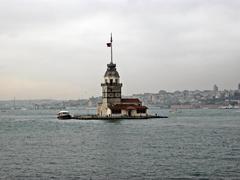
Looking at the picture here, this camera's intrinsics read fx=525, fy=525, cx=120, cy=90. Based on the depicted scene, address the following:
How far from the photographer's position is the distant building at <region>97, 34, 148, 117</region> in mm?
114812

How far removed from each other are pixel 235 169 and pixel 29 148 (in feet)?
79.2

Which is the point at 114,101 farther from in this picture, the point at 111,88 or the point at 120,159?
the point at 120,159

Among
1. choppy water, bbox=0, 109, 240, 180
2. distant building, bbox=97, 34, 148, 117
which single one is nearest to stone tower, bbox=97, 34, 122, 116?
distant building, bbox=97, 34, 148, 117

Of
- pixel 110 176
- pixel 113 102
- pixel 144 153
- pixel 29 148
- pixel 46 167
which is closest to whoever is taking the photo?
pixel 110 176

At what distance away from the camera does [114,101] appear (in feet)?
385

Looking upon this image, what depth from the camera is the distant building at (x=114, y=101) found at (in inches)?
4520

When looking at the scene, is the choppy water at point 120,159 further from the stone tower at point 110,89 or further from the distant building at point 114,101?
the stone tower at point 110,89

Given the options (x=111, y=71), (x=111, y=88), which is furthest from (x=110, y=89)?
(x=111, y=71)

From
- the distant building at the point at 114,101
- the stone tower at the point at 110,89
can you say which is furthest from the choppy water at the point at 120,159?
the stone tower at the point at 110,89

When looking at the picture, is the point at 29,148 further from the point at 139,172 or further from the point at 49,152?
the point at 139,172

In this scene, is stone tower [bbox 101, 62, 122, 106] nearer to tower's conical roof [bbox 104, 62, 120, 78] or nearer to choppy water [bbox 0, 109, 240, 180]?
tower's conical roof [bbox 104, 62, 120, 78]

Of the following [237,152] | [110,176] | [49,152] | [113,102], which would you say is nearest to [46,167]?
[110,176]

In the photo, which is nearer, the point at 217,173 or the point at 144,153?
the point at 217,173

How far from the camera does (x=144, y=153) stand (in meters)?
47.8
